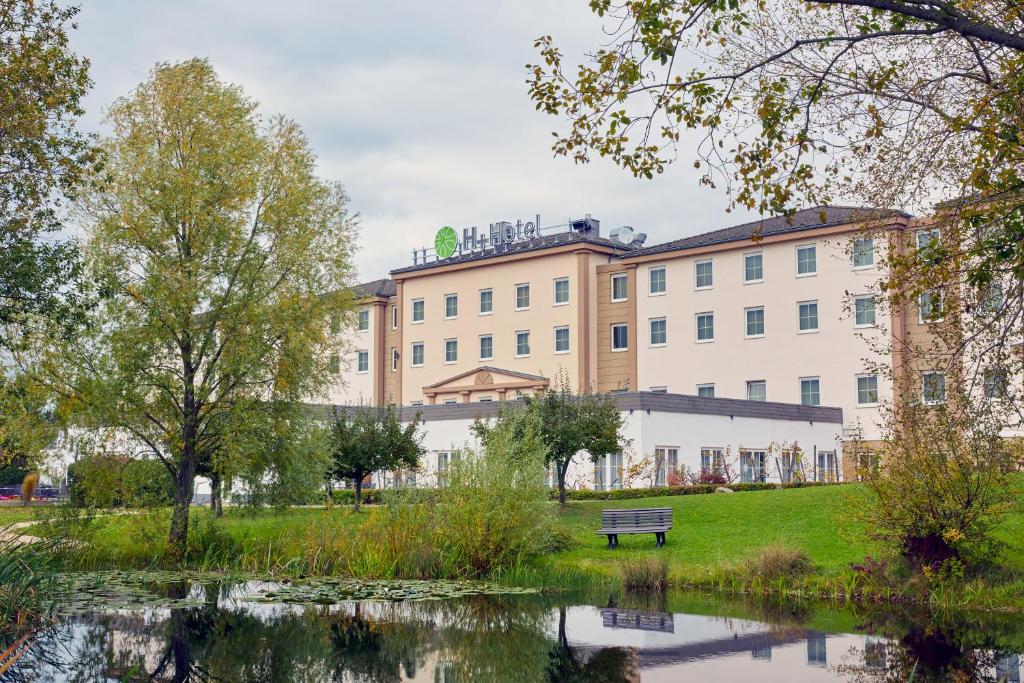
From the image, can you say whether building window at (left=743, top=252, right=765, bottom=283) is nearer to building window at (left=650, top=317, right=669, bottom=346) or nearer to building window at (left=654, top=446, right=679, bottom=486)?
building window at (left=650, top=317, right=669, bottom=346)

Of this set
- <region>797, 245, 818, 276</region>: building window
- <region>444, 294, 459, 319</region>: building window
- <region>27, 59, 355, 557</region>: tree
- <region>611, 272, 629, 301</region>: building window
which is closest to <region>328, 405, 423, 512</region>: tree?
<region>27, 59, 355, 557</region>: tree

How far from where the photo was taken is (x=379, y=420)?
3594cm

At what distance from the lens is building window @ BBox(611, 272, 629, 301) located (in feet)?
197

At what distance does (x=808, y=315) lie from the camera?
53.3 m

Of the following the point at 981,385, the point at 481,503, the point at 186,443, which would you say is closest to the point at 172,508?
the point at 186,443

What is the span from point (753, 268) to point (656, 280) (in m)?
5.31

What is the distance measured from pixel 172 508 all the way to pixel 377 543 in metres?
7.35

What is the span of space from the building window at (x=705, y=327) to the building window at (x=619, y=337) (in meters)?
4.25

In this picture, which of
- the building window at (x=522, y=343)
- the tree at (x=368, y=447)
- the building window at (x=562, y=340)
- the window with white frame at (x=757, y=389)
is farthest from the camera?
the building window at (x=522, y=343)

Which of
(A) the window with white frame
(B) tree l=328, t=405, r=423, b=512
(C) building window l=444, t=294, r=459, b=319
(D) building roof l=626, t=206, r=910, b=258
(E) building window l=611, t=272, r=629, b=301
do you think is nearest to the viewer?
(B) tree l=328, t=405, r=423, b=512

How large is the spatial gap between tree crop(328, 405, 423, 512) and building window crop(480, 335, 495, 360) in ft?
92.3

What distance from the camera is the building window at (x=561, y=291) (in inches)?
2384

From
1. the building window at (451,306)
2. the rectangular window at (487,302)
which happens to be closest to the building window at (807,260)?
the rectangular window at (487,302)

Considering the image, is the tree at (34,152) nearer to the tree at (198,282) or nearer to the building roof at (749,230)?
the tree at (198,282)
